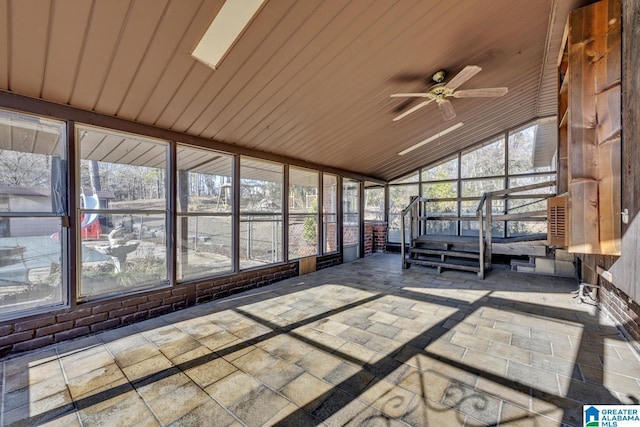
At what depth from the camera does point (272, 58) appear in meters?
2.82

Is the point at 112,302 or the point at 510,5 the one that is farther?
the point at 112,302

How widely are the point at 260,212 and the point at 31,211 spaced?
301 cm

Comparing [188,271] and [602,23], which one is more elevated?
[602,23]

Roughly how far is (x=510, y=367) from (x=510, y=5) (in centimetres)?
364

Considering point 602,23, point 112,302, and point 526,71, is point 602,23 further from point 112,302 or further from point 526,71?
point 112,302

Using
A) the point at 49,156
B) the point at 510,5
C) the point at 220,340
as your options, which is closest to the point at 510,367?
the point at 220,340

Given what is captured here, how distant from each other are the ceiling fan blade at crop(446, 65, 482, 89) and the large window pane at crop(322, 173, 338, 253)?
3.80 meters

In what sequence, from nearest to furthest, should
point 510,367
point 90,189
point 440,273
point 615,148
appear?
point 615,148 < point 510,367 < point 90,189 < point 440,273

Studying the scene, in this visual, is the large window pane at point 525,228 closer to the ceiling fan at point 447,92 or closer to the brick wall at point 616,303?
the brick wall at point 616,303

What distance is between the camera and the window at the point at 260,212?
4.91 metres

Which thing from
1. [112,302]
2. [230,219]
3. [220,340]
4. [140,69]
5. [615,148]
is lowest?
[220,340]

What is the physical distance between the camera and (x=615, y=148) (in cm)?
218

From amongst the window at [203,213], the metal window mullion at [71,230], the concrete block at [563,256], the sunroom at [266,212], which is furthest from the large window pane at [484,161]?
the metal window mullion at [71,230]

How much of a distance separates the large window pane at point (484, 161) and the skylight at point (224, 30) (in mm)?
7234
